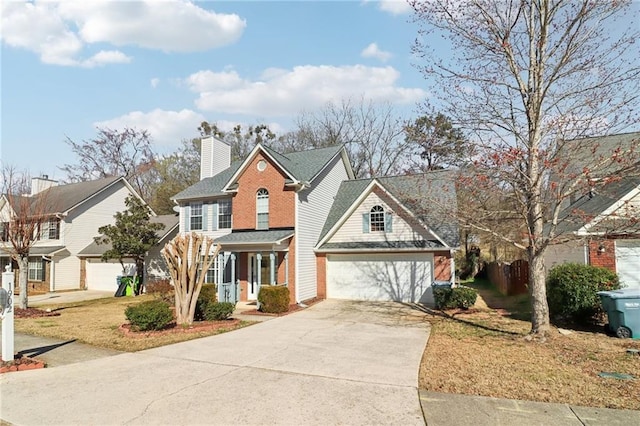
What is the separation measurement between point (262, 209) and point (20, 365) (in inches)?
462

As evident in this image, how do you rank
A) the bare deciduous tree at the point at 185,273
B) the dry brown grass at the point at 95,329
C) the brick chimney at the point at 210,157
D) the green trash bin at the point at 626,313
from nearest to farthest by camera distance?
the green trash bin at the point at 626,313 < the dry brown grass at the point at 95,329 < the bare deciduous tree at the point at 185,273 < the brick chimney at the point at 210,157

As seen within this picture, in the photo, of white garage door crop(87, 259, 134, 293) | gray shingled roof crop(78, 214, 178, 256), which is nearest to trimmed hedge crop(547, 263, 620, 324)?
gray shingled roof crop(78, 214, 178, 256)

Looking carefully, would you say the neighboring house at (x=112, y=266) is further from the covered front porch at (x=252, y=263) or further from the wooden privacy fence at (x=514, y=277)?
the wooden privacy fence at (x=514, y=277)

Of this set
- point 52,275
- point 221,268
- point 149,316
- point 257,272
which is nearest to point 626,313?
point 149,316

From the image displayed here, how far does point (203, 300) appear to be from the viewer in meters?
13.7

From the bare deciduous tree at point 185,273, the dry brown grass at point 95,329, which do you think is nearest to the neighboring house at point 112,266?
the dry brown grass at point 95,329

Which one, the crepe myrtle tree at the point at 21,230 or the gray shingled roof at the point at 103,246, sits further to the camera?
the gray shingled roof at the point at 103,246

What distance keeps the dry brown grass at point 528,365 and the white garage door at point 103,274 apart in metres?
22.1

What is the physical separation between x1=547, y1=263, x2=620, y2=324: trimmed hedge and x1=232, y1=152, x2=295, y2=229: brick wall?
10.4 metres

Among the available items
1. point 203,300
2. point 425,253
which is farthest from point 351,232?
point 203,300

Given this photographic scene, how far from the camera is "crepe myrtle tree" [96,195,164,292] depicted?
74.0ft

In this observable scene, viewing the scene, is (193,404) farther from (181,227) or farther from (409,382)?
(181,227)

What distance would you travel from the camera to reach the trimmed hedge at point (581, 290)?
1125cm

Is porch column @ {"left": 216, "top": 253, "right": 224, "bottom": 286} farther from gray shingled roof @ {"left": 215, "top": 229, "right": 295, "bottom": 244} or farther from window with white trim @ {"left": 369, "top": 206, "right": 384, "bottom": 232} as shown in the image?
window with white trim @ {"left": 369, "top": 206, "right": 384, "bottom": 232}
